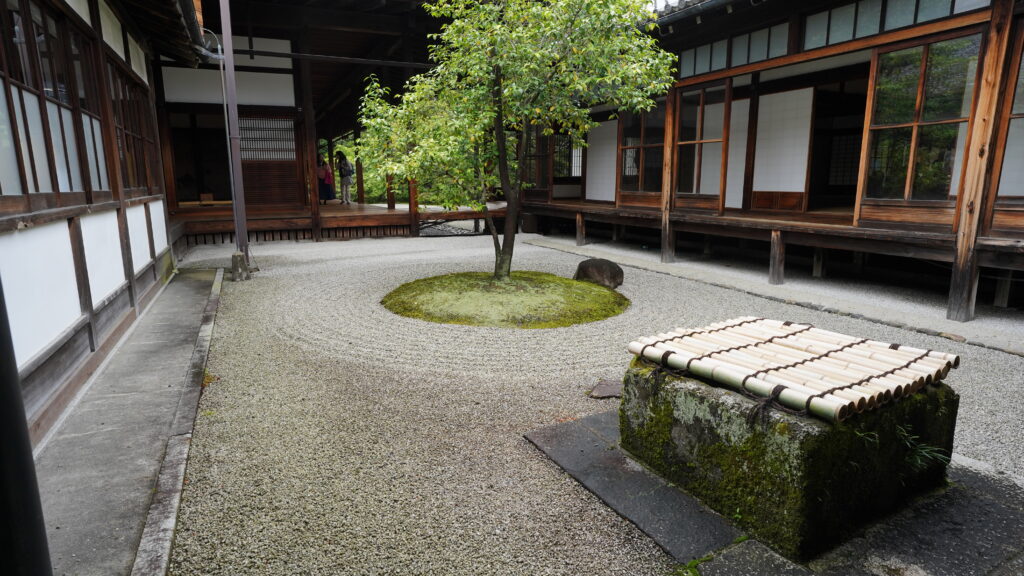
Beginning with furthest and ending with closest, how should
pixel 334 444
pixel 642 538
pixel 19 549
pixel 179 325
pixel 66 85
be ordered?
pixel 179 325, pixel 66 85, pixel 334 444, pixel 642 538, pixel 19 549

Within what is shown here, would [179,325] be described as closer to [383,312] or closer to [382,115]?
[383,312]

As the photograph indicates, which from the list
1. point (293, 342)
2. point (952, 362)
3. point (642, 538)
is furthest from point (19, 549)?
point (293, 342)

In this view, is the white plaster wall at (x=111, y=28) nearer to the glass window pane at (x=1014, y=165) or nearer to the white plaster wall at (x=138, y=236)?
the white plaster wall at (x=138, y=236)

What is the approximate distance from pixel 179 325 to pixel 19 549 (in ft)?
17.9

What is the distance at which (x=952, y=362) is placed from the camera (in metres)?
2.80

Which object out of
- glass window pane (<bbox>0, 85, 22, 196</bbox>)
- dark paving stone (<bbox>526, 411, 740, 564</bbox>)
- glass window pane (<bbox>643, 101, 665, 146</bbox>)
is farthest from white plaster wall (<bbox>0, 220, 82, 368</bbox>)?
glass window pane (<bbox>643, 101, 665, 146</bbox>)

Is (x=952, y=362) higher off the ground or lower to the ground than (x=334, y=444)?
higher

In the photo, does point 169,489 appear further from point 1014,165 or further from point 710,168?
point 710,168

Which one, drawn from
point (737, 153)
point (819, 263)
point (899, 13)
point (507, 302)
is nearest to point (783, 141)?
point (737, 153)

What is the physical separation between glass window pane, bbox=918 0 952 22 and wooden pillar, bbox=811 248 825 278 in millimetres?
3391

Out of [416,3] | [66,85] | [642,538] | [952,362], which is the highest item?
[416,3]

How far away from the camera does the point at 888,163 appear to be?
684 cm

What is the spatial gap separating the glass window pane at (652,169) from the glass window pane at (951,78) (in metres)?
4.69

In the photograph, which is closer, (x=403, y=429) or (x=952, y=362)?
(x=952, y=362)
